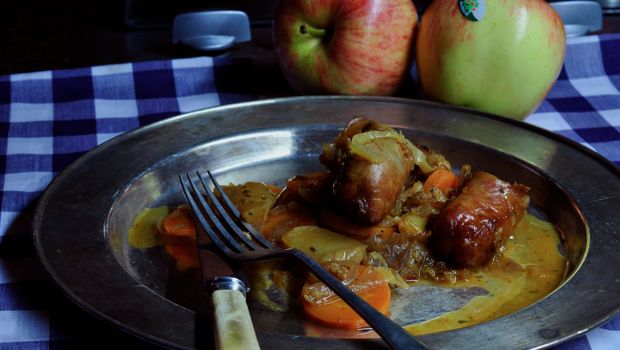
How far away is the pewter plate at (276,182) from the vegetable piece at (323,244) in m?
0.11

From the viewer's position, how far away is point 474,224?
49.3 inches

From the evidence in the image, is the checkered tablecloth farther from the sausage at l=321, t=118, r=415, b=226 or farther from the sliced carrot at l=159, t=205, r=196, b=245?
the sausage at l=321, t=118, r=415, b=226

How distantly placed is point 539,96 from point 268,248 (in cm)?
94

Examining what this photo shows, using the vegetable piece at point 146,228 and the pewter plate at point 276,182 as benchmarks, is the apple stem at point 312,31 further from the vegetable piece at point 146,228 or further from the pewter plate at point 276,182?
the vegetable piece at point 146,228

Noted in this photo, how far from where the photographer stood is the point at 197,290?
121 cm

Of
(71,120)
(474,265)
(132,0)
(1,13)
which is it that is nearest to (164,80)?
(71,120)

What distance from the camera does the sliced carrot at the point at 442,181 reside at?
142 cm

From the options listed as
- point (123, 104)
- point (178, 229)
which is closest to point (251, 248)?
point (178, 229)

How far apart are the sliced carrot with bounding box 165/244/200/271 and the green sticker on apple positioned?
0.86 meters

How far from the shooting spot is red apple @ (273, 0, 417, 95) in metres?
1.88

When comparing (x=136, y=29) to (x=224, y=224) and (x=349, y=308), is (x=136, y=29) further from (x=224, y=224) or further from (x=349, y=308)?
(x=349, y=308)

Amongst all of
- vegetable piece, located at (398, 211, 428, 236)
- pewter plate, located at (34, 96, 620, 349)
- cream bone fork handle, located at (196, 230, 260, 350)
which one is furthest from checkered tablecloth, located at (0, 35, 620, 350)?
vegetable piece, located at (398, 211, 428, 236)

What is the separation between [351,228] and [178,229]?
1.00ft

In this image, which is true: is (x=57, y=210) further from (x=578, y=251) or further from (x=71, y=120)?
(x=578, y=251)
